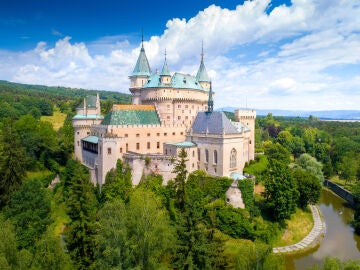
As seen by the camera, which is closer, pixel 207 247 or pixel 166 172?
pixel 207 247

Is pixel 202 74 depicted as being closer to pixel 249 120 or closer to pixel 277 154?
pixel 249 120

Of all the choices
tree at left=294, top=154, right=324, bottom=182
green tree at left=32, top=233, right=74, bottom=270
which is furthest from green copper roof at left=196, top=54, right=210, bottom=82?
green tree at left=32, top=233, right=74, bottom=270

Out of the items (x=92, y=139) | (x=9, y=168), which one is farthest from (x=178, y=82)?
(x=9, y=168)

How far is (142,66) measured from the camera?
195 feet

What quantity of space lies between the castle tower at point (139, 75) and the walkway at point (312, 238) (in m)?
36.3

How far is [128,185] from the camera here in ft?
136

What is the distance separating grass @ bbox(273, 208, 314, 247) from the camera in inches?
1581

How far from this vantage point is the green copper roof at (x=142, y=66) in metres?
58.7

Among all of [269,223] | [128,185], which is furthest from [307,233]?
[128,185]

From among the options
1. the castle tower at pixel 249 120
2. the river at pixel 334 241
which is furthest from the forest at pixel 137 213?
the river at pixel 334 241

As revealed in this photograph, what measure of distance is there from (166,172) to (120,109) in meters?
14.2

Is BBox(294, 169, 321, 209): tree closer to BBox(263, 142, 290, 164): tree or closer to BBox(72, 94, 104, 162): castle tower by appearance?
BBox(263, 142, 290, 164): tree

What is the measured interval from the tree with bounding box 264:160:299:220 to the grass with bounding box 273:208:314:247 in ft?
6.22

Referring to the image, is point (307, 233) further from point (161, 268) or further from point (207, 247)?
→ point (161, 268)
